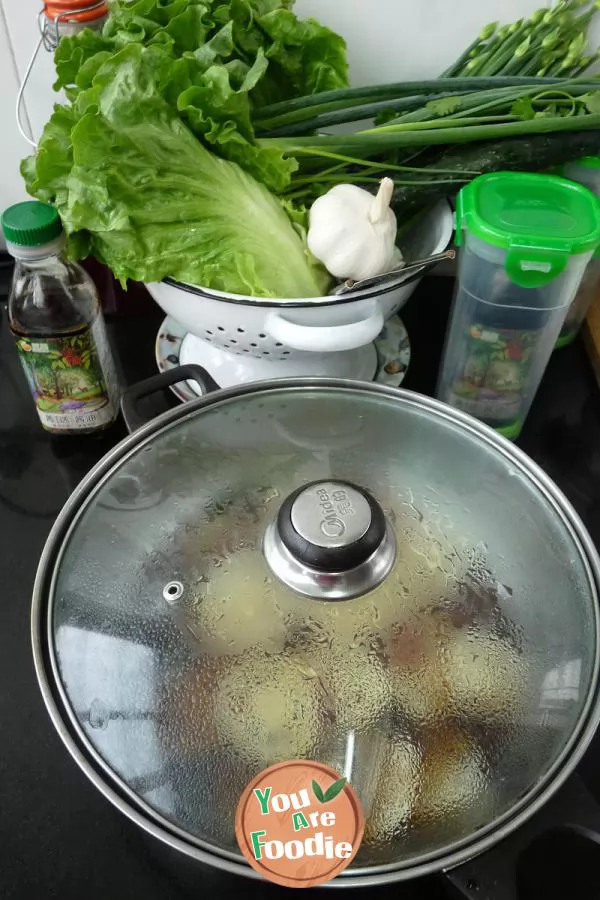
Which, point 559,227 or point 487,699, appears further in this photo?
point 559,227

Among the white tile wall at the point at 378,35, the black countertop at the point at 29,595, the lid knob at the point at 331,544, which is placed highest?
the white tile wall at the point at 378,35

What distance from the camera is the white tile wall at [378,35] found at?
84 cm

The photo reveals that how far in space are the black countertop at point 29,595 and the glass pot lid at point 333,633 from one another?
0.10 m

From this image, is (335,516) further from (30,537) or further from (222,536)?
(30,537)

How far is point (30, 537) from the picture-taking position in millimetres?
799

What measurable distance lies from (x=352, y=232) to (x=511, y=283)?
184 mm

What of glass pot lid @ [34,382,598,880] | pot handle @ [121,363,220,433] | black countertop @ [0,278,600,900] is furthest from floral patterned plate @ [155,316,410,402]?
glass pot lid @ [34,382,598,880]

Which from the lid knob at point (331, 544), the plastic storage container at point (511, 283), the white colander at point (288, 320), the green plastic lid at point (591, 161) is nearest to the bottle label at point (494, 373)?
the plastic storage container at point (511, 283)

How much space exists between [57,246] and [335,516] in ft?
1.32

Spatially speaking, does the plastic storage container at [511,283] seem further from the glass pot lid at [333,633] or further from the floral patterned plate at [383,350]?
the glass pot lid at [333,633]

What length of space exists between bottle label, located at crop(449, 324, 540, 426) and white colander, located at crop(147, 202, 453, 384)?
123 mm

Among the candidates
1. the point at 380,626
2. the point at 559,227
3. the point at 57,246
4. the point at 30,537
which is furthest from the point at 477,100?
the point at 30,537

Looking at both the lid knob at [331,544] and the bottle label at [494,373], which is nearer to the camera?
the lid knob at [331,544]

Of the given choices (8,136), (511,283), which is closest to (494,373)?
(511,283)
